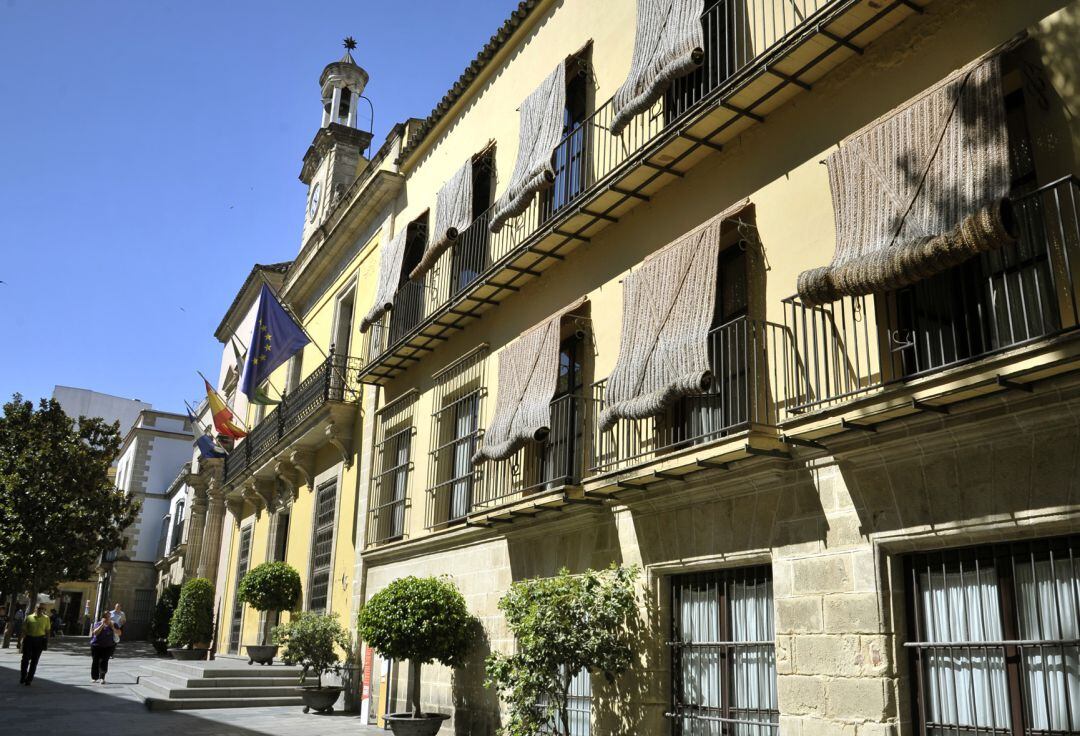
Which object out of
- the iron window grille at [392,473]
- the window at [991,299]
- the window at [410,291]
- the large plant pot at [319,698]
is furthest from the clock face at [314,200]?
the window at [991,299]

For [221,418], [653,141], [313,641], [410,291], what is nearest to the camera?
[653,141]

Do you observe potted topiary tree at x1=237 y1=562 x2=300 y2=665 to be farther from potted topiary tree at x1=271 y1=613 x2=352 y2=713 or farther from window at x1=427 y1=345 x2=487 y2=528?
window at x1=427 y1=345 x2=487 y2=528

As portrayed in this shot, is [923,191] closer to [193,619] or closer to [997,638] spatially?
[997,638]

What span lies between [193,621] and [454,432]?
1425 centimetres

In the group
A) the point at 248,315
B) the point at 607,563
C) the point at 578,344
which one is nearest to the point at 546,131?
the point at 578,344

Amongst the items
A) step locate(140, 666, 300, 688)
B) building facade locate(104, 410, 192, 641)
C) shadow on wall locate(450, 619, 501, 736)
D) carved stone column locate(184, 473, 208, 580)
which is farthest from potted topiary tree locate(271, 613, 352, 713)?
building facade locate(104, 410, 192, 641)

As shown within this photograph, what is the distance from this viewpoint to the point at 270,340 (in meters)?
18.0

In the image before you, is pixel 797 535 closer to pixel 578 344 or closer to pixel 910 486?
pixel 910 486

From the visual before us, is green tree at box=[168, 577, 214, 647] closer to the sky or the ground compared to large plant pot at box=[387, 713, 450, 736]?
closer to the sky

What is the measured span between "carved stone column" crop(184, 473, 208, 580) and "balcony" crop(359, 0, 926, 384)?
1953cm

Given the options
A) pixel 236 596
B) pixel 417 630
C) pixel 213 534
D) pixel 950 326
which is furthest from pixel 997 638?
pixel 213 534

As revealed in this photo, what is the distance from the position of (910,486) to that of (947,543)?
1.45 feet

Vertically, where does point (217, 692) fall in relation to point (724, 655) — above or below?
below

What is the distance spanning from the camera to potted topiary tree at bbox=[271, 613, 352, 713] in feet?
46.6
